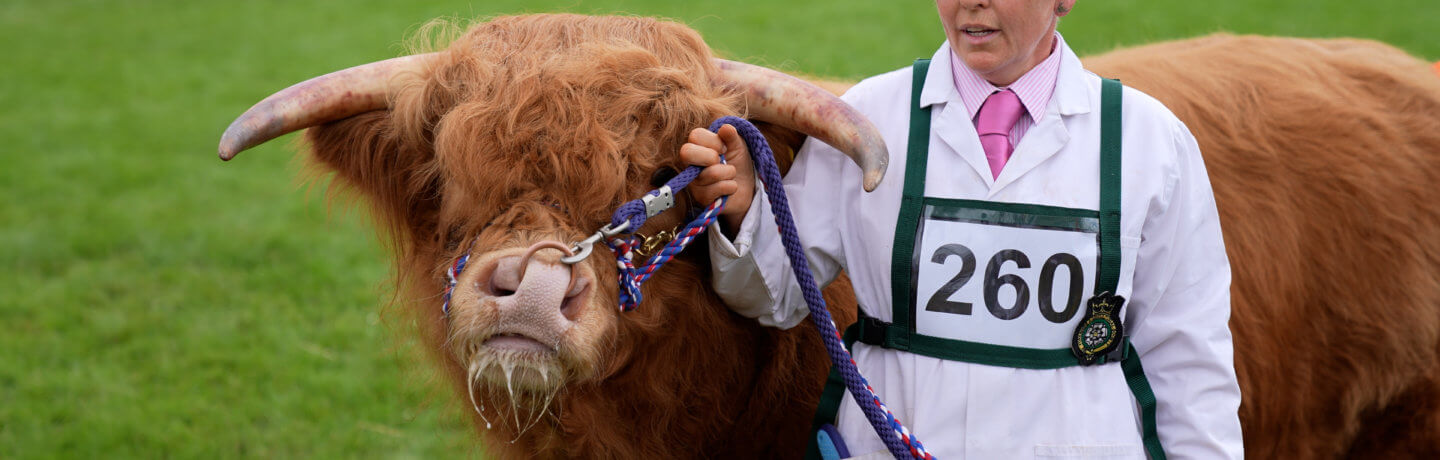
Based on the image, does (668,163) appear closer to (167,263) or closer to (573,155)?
(573,155)

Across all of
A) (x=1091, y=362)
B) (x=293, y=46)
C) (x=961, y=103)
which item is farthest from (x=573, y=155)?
(x=293, y=46)

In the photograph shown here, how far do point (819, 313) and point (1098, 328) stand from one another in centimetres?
57

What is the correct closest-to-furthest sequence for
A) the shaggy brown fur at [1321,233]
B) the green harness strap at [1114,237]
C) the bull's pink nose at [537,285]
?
the bull's pink nose at [537,285] < the green harness strap at [1114,237] < the shaggy brown fur at [1321,233]

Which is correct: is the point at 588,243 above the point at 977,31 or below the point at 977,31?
below

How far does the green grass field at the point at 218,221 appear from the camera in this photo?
5000 millimetres

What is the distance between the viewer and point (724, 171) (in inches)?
98.2

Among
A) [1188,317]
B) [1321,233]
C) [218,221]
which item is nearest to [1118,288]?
[1188,317]

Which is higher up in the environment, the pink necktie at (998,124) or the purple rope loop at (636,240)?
the pink necktie at (998,124)

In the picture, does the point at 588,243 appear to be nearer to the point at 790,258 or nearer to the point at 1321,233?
the point at 790,258

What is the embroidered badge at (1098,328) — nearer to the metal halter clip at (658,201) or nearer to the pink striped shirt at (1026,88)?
the pink striped shirt at (1026,88)

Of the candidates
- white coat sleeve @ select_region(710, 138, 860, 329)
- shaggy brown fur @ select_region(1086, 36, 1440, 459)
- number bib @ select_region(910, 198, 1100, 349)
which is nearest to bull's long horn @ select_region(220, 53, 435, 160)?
white coat sleeve @ select_region(710, 138, 860, 329)

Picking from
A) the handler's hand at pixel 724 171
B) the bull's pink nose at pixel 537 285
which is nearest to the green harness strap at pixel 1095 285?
the handler's hand at pixel 724 171

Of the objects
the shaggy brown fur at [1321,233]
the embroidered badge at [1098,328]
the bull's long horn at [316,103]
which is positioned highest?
the bull's long horn at [316,103]

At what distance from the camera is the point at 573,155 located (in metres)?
2.46
